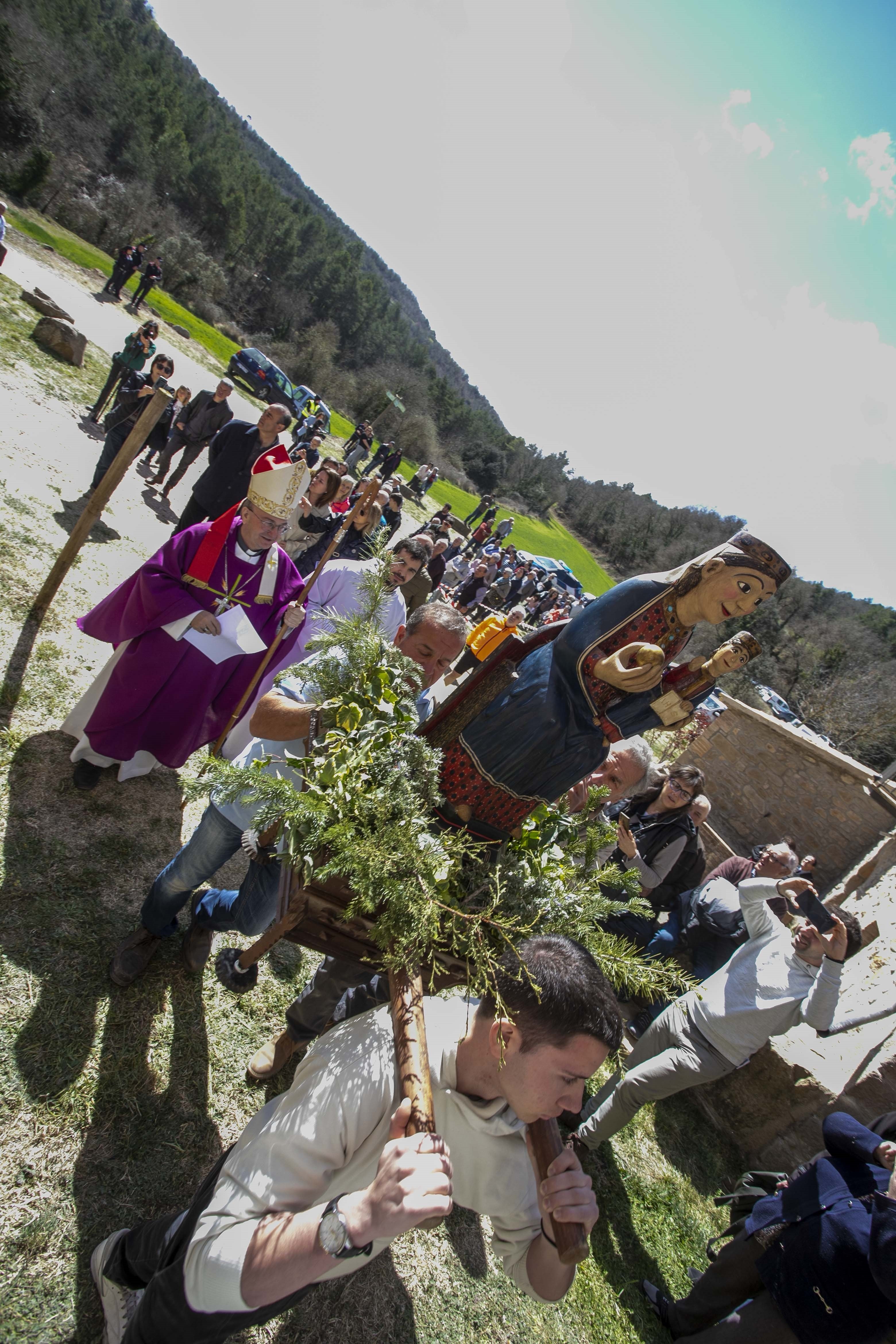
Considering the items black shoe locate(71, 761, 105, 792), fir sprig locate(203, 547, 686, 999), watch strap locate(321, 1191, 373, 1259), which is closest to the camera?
watch strap locate(321, 1191, 373, 1259)

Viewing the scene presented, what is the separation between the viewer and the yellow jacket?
2.70m

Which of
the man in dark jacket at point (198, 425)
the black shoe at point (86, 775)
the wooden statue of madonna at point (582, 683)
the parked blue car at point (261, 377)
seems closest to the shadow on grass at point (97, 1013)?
the black shoe at point (86, 775)

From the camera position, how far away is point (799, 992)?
3668 mm

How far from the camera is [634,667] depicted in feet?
6.30

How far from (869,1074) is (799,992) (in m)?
1.30

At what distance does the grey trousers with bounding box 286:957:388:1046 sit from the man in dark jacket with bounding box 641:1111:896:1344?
6.85 ft

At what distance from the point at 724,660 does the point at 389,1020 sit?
4.89 ft

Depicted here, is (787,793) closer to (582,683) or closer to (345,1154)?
(582,683)

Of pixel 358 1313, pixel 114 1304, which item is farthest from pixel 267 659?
pixel 358 1313

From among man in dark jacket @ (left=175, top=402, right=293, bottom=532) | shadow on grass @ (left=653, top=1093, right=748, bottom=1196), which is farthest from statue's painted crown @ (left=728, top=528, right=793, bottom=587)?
man in dark jacket @ (left=175, top=402, right=293, bottom=532)

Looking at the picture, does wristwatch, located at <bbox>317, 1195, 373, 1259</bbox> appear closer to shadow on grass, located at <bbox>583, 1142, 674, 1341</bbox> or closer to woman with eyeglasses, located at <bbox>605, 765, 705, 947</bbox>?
shadow on grass, located at <bbox>583, 1142, 674, 1341</bbox>

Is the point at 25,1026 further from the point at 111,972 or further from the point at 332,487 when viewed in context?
the point at 332,487

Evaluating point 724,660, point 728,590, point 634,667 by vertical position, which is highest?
point 728,590

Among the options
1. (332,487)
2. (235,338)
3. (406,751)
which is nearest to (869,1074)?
(406,751)
